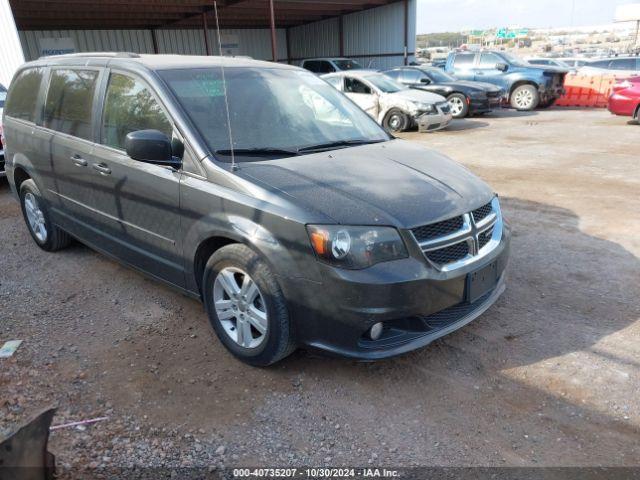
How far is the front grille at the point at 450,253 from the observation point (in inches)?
113

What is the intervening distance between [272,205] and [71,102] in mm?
2566

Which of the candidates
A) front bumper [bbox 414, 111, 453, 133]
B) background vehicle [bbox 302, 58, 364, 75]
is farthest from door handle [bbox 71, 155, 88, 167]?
background vehicle [bbox 302, 58, 364, 75]

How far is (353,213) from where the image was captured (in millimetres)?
2770

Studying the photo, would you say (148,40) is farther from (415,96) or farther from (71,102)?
(71,102)

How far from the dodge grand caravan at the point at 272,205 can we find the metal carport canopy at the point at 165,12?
48.7 ft

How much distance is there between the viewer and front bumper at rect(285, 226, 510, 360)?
2.68 metres

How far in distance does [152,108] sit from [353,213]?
1683 mm

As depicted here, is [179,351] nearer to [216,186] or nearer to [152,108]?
[216,186]

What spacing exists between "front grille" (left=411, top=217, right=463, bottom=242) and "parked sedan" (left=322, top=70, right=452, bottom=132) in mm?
10053

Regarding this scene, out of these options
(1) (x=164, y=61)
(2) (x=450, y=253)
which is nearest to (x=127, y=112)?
(1) (x=164, y=61)

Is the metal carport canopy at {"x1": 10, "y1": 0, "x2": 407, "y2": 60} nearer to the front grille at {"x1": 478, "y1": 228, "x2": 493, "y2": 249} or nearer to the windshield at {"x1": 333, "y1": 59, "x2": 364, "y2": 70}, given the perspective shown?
the windshield at {"x1": 333, "y1": 59, "x2": 364, "y2": 70}

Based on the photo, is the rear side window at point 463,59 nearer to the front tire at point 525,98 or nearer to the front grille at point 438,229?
the front tire at point 525,98

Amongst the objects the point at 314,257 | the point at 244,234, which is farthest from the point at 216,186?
the point at 314,257

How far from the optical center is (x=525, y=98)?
1669cm
